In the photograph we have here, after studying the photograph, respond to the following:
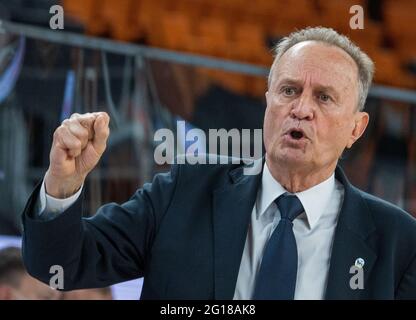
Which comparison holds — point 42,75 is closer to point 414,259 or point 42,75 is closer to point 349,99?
point 349,99

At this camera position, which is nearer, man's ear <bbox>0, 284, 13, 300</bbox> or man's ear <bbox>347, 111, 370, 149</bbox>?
man's ear <bbox>347, 111, 370, 149</bbox>

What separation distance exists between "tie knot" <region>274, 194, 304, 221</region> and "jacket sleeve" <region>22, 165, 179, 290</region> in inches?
8.2

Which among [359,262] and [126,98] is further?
[126,98]

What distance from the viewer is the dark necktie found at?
125cm

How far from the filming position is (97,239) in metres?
1.33

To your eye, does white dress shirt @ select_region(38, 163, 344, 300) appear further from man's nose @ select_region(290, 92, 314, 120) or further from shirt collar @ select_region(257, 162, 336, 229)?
man's nose @ select_region(290, 92, 314, 120)

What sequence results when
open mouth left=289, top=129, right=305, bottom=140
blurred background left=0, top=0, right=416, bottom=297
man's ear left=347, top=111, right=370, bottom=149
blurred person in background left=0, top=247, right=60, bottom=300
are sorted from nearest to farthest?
open mouth left=289, top=129, right=305, bottom=140 → man's ear left=347, top=111, right=370, bottom=149 → blurred person in background left=0, top=247, right=60, bottom=300 → blurred background left=0, top=0, right=416, bottom=297

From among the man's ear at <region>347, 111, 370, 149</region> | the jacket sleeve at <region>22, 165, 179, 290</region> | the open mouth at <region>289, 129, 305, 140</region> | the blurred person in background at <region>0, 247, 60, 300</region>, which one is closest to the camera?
the jacket sleeve at <region>22, 165, 179, 290</region>

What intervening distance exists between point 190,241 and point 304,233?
8.5 inches

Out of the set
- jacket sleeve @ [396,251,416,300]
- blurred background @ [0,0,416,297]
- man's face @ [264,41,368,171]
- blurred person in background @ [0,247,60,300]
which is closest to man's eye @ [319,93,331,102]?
man's face @ [264,41,368,171]

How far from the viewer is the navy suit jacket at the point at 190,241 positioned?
125 cm

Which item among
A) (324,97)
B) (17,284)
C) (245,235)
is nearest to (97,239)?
(245,235)

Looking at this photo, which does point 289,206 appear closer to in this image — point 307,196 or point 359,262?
point 307,196

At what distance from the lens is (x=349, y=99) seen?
1.43 metres
